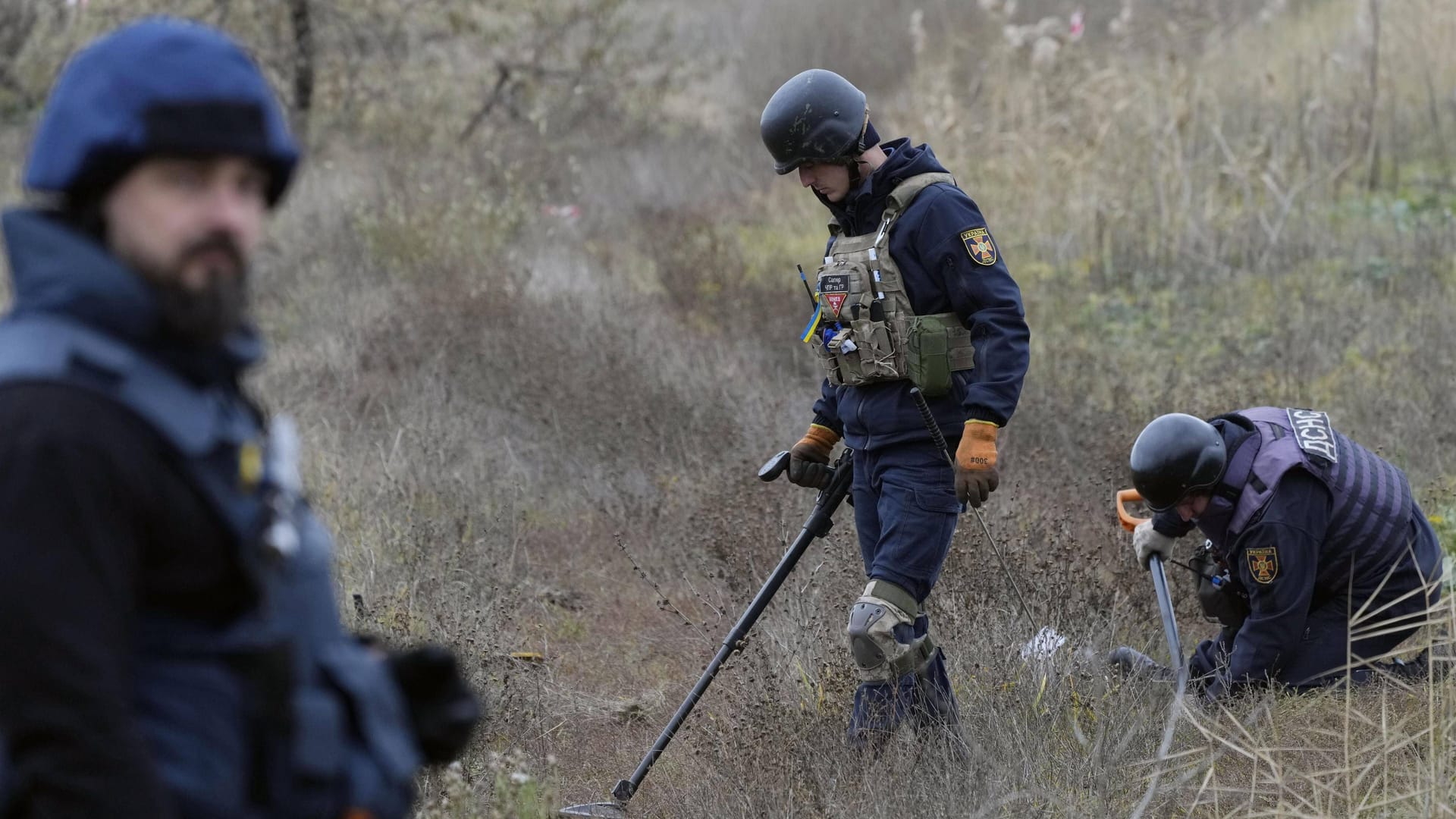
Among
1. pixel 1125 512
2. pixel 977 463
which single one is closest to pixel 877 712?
pixel 977 463

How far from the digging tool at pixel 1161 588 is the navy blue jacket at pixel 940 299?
3.11 feet

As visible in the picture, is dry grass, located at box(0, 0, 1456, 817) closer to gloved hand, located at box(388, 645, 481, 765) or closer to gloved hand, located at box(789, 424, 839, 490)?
gloved hand, located at box(789, 424, 839, 490)

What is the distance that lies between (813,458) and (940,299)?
719 millimetres

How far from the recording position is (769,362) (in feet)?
26.1

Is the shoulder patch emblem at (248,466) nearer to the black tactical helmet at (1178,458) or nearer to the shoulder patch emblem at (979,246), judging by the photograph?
the shoulder patch emblem at (979,246)

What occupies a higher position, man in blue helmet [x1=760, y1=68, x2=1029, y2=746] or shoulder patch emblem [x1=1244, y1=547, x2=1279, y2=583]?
man in blue helmet [x1=760, y1=68, x2=1029, y2=746]

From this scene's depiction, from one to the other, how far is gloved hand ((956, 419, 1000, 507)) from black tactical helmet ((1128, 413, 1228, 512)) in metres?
0.82

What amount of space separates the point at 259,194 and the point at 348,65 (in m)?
13.3

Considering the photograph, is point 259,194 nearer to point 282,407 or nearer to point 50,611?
point 50,611

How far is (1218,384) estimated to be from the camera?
A: 713 cm

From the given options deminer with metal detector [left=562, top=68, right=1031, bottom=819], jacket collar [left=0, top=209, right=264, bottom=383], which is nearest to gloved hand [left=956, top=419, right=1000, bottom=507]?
deminer with metal detector [left=562, top=68, right=1031, bottom=819]

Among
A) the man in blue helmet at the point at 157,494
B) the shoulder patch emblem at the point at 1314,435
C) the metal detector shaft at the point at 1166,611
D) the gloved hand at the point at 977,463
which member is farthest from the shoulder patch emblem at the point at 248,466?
the shoulder patch emblem at the point at 1314,435

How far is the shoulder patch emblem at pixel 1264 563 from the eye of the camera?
171 inches

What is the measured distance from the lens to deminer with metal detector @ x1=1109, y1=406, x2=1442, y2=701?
14.3ft
